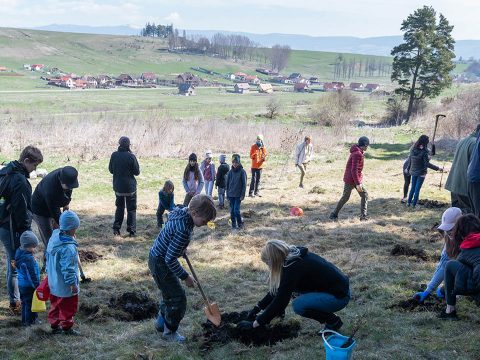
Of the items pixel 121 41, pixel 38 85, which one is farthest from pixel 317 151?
pixel 121 41

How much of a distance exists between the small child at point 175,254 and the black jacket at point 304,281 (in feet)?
2.94

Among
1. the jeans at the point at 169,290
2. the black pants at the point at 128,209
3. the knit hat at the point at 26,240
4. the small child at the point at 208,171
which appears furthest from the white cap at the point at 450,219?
the small child at the point at 208,171

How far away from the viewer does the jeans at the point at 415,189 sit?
476 inches

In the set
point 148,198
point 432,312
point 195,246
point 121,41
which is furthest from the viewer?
point 121,41

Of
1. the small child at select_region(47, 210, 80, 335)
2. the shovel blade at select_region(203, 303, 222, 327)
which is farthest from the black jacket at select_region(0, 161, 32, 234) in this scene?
the shovel blade at select_region(203, 303, 222, 327)

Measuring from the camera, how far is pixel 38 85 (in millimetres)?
81562

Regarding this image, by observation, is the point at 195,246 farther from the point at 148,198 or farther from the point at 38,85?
the point at 38,85

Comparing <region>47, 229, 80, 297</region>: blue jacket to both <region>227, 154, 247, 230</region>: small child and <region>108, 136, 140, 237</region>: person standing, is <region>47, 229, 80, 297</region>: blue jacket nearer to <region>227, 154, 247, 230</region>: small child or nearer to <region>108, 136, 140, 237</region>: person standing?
<region>108, 136, 140, 237</region>: person standing

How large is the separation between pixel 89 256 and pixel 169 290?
404 cm

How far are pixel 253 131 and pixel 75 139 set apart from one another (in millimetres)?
9606

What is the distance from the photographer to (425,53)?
41.8 metres

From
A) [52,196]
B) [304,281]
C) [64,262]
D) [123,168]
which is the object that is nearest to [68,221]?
[64,262]

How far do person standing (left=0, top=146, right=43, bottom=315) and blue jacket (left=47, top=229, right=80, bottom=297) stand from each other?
0.72 metres

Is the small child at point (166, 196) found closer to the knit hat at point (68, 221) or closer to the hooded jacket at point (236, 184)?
the hooded jacket at point (236, 184)
